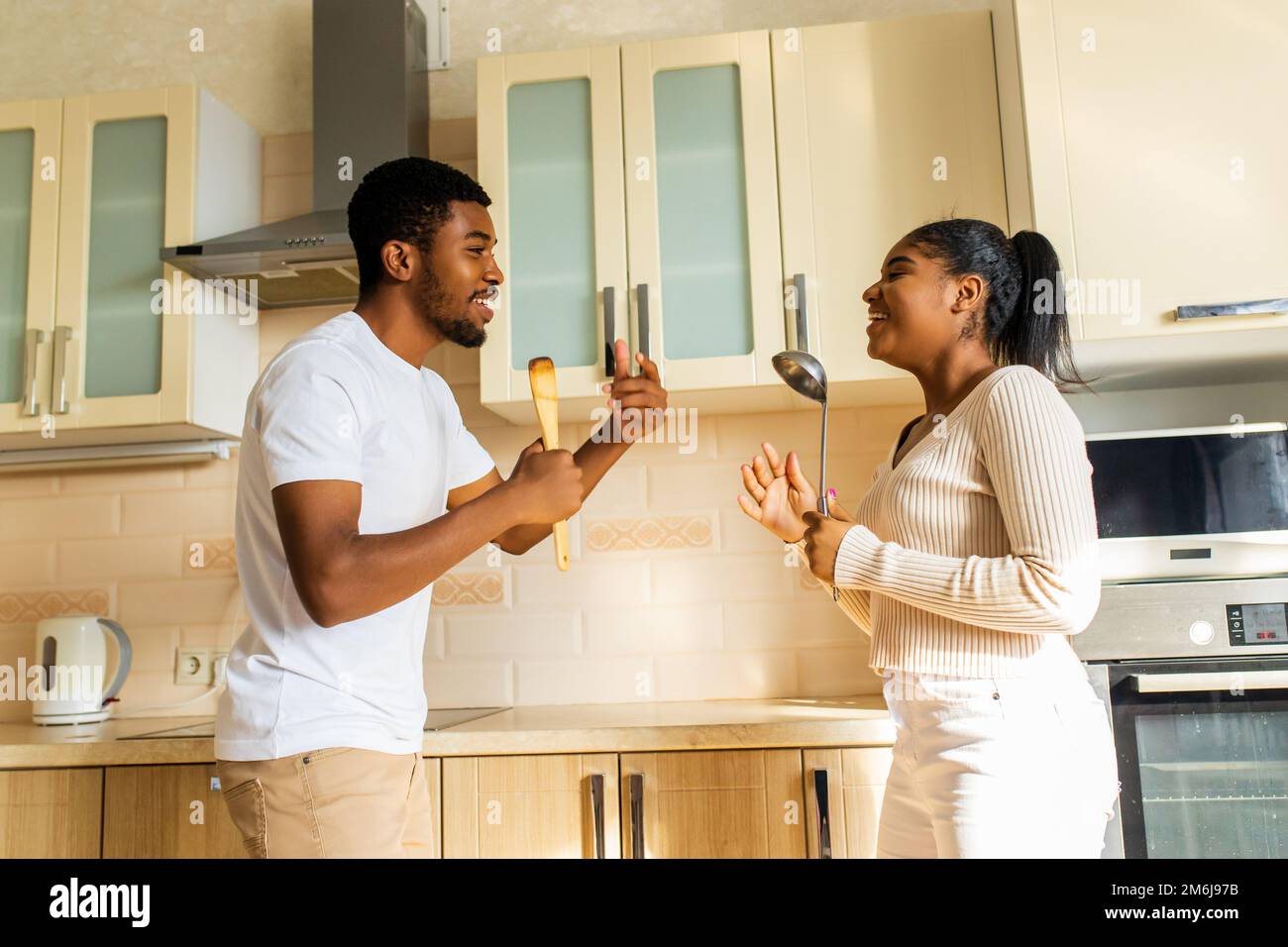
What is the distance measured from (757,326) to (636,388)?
68cm

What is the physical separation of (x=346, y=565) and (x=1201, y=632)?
56.9 inches

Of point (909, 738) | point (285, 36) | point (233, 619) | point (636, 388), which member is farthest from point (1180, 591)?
point (285, 36)

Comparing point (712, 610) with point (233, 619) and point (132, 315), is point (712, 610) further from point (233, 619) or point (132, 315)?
point (132, 315)

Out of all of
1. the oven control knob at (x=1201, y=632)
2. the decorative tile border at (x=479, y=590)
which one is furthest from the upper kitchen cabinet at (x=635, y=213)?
the oven control knob at (x=1201, y=632)

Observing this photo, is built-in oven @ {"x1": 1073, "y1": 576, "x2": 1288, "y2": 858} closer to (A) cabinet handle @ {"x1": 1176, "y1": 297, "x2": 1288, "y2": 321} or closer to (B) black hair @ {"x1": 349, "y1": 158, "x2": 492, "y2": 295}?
(A) cabinet handle @ {"x1": 1176, "y1": 297, "x2": 1288, "y2": 321}

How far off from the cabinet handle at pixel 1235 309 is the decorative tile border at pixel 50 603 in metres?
2.46

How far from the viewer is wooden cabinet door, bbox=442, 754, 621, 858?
5.76ft

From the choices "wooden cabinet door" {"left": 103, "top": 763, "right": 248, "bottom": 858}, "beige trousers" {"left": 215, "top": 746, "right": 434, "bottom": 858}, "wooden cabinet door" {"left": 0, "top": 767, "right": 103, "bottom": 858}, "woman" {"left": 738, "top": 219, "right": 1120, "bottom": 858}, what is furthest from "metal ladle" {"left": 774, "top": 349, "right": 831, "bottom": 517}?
"wooden cabinet door" {"left": 0, "top": 767, "right": 103, "bottom": 858}

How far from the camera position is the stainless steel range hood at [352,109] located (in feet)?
7.68

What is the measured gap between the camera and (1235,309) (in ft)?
6.01

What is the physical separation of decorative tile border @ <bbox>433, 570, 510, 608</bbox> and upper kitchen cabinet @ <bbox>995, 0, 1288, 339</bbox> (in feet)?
4.43

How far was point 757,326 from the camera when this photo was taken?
2055mm

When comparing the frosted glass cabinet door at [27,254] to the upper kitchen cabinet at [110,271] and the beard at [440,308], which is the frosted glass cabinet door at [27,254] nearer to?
the upper kitchen cabinet at [110,271]

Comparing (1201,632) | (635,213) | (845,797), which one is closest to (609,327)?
(635,213)
